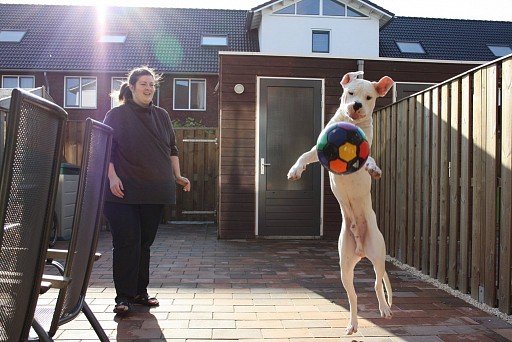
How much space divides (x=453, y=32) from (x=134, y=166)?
77.3 feet

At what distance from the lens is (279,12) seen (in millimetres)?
20234

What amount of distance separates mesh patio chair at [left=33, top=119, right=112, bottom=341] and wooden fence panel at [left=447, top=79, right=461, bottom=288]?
3.36 meters

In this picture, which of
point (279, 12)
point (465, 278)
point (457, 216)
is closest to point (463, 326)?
point (465, 278)

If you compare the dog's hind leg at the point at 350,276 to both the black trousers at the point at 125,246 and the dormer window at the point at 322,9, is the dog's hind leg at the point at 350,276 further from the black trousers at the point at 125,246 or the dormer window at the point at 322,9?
the dormer window at the point at 322,9

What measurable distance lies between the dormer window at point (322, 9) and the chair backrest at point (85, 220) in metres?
19.2

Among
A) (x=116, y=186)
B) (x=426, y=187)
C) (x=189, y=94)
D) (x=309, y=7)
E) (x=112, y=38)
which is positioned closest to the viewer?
(x=116, y=186)

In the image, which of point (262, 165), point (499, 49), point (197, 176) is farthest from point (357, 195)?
point (499, 49)

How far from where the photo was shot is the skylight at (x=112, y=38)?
21266mm

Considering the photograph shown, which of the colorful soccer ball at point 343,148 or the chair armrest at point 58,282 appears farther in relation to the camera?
the colorful soccer ball at point 343,148

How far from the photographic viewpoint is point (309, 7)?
20672 millimetres

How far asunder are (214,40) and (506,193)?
19643 millimetres

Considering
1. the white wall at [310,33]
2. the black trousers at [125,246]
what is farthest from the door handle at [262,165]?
the white wall at [310,33]

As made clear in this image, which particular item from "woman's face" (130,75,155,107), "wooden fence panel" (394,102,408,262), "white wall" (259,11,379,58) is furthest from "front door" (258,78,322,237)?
"white wall" (259,11,379,58)

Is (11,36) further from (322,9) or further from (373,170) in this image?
(373,170)
